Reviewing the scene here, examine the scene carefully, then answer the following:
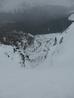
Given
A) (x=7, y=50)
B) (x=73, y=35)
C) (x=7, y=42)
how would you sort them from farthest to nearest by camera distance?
(x=7, y=42)
(x=7, y=50)
(x=73, y=35)

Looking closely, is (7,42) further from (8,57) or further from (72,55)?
(72,55)

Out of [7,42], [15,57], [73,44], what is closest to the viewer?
[73,44]

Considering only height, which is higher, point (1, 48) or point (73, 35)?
point (73, 35)

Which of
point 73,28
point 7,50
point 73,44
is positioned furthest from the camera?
point 7,50

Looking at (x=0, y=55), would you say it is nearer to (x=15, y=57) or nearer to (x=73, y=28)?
(x=15, y=57)

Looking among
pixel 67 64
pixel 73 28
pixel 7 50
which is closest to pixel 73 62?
pixel 67 64

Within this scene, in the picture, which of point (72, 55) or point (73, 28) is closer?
point (72, 55)

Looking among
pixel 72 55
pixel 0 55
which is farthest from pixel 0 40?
pixel 72 55

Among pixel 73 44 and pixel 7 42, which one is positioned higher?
pixel 73 44

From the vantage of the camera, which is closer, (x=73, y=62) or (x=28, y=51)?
(x=73, y=62)
